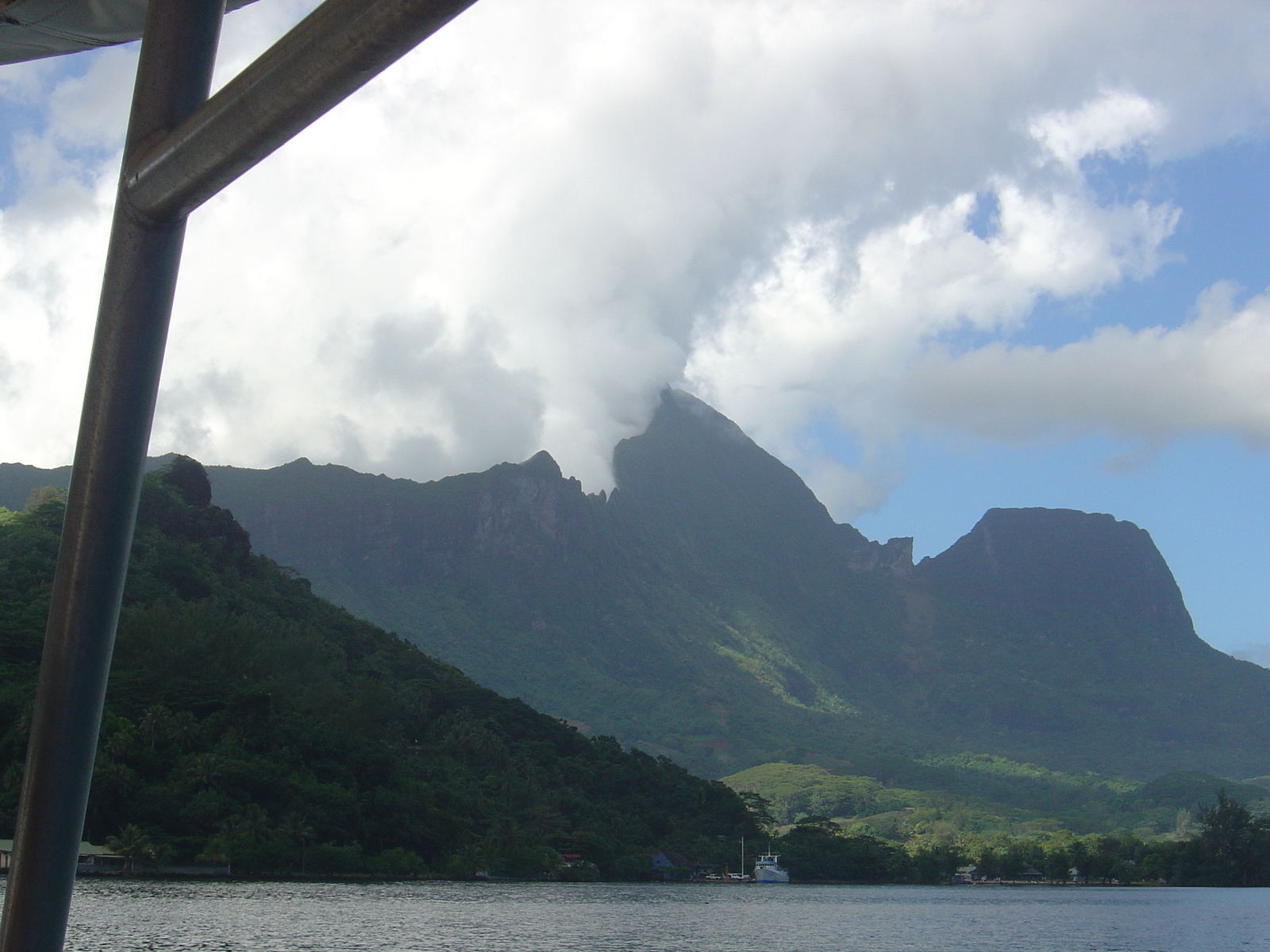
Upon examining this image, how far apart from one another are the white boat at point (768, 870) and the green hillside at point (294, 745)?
14.0ft

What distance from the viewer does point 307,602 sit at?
125 metres

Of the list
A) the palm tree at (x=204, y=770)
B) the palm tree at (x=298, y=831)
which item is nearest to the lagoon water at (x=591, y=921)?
the palm tree at (x=298, y=831)

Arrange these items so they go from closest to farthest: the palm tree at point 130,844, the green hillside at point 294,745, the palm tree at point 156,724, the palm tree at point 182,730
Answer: the palm tree at point 130,844, the green hillside at point 294,745, the palm tree at point 156,724, the palm tree at point 182,730

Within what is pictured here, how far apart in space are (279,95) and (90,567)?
4.97 feet

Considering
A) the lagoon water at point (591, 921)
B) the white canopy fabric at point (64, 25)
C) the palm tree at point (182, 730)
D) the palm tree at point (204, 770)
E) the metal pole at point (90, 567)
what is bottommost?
the lagoon water at point (591, 921)

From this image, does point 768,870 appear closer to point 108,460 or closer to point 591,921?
point 591,921

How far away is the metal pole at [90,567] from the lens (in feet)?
11.4

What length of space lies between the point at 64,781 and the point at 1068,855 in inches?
6369

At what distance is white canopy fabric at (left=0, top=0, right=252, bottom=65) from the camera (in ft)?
13.4

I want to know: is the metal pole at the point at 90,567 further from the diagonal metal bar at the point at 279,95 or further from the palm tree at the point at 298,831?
the palm tree at the point at 298,831

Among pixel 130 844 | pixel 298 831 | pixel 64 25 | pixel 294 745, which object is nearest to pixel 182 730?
pixel 294 745

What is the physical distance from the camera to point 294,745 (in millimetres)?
77375

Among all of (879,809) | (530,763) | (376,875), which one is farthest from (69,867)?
(879,809)

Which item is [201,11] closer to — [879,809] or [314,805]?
[314,805]
